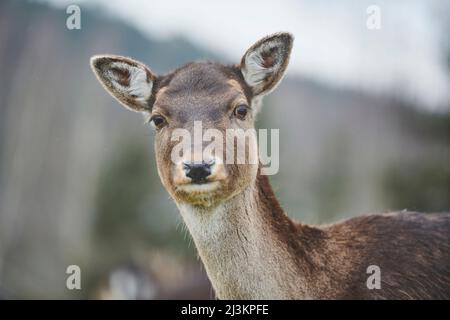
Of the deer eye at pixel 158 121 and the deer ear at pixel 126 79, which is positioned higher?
the deer ear at pixel 126 79

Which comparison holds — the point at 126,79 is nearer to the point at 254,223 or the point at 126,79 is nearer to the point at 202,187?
the point at 202,187

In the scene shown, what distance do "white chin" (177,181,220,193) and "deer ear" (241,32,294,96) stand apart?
4.71 ft

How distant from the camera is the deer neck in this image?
19.0ft

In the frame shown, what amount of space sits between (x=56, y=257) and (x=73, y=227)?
3.66 meters

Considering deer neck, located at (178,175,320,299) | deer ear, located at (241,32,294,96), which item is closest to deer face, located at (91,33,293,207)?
deer ear, located at (241,32,294,96)

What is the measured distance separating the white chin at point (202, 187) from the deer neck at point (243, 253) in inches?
14.8

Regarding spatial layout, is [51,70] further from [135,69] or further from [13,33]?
[135,69]

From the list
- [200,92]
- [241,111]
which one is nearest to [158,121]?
[200,92]

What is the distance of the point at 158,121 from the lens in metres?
6.21

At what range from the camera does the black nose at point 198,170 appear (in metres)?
5.25

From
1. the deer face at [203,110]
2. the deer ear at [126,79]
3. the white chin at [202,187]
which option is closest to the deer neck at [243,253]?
the deer face at [203,110]

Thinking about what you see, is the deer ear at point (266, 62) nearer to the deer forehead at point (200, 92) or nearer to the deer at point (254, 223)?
the deer at point (254, 223)

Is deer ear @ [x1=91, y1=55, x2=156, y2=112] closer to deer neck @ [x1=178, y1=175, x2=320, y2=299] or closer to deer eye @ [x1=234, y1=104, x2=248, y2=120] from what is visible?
deer eye @ [x1=234, y1=104, x2=248, y2=120]

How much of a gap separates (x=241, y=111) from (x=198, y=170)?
108 cm
